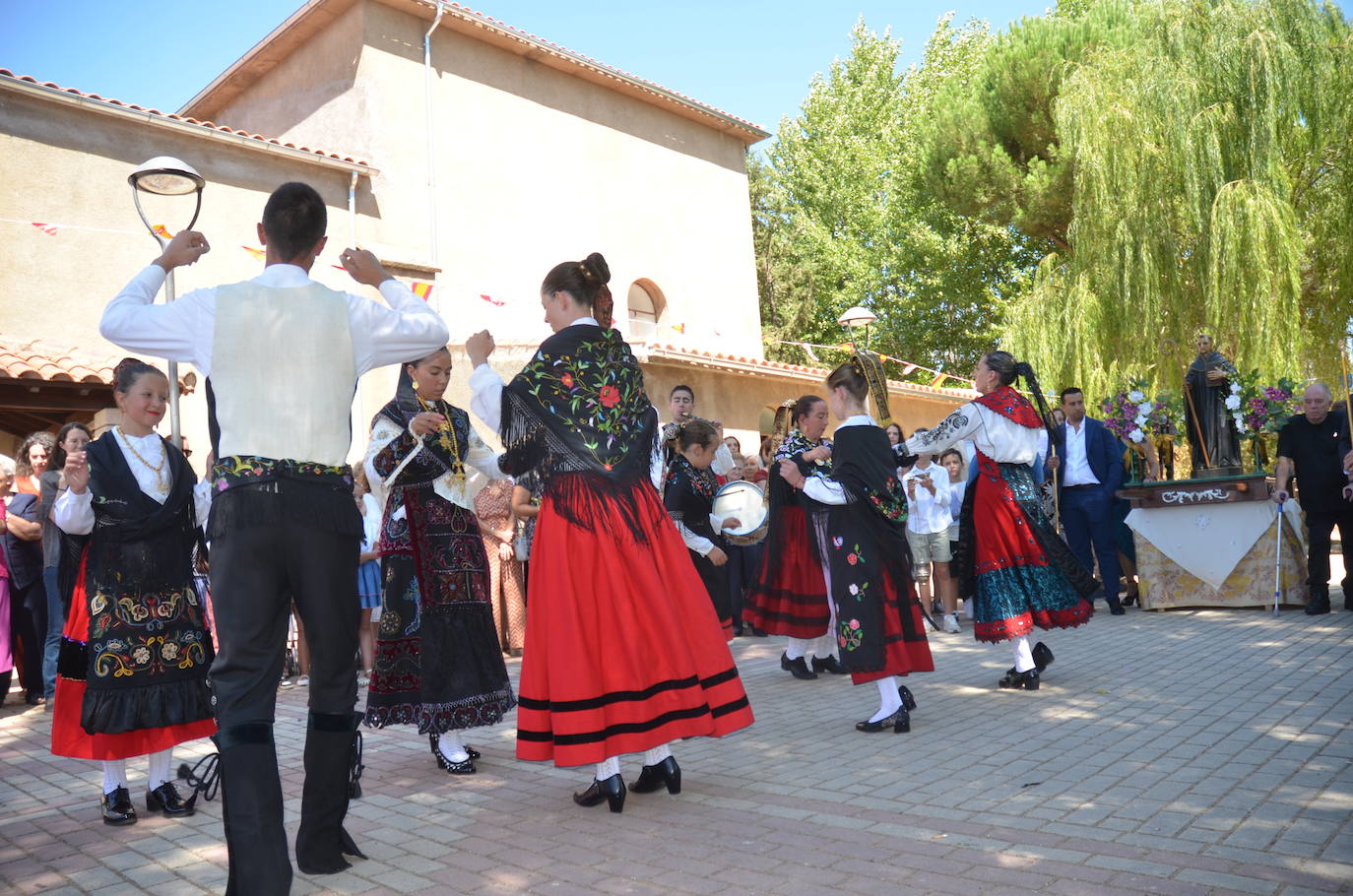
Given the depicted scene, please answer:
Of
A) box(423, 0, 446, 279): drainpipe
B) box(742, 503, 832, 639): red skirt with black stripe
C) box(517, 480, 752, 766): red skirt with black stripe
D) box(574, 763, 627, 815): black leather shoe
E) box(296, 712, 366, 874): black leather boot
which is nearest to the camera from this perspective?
box(296, 712, 366, 874): black leather boot

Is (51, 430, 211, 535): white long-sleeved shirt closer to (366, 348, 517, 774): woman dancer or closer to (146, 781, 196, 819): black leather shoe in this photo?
(366, 348, 517, 774): woman dancer

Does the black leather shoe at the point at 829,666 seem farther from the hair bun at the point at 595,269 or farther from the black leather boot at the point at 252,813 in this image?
the black leather boot at the point at 252,813

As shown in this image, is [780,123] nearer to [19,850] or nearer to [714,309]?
[714,309]

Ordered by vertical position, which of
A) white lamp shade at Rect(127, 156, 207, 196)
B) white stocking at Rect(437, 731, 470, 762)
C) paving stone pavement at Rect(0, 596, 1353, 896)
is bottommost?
paving stone pavement at Rect(0, 596, 1353, 896)

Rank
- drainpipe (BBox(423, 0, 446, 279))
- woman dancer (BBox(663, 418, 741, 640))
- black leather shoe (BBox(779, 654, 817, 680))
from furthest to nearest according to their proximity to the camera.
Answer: drainpipe (BBox(423, 0, 446, 279)) < black leather shoe (BBox(779, 654, 817, 680)) < woman dancer (BBox(663, 418, 741, 640))

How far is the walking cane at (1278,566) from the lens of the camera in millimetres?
9305

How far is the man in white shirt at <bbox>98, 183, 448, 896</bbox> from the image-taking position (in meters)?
3.13

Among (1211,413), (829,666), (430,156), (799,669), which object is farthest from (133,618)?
(430,156)

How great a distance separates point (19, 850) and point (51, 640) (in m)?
4.88

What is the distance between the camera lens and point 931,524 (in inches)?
407

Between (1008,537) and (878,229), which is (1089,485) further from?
(878,229)

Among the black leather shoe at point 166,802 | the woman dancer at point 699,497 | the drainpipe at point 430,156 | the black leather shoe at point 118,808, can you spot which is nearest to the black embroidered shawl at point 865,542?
the woman dancer at point 699,497

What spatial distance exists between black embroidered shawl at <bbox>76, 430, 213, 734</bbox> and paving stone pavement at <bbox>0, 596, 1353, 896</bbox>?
1.68ft

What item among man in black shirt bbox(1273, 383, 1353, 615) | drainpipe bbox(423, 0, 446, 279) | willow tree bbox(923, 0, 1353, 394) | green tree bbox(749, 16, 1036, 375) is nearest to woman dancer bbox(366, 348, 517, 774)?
man in black shirt bbox(1273, 383, 1353, 615)
